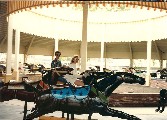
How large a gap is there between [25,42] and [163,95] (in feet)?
67.2

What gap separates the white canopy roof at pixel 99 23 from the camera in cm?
1803

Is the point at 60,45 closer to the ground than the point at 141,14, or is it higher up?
closer to the ground

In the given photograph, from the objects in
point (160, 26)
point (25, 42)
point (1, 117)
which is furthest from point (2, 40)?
point (1, 117)

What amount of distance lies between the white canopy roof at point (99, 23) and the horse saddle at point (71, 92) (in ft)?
41.2

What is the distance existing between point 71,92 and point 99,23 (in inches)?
Answer: 585

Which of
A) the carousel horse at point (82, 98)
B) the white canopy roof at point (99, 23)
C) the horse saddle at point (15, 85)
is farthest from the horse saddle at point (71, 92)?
the white canopy roof at point (99, 23)

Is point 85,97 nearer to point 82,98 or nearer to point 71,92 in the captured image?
point 82,98

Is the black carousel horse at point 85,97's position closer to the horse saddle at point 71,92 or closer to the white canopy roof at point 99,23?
the horse saddle at point 71,92

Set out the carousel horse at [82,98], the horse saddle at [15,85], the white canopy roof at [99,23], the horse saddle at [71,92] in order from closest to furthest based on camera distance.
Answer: the carousel horse at [82,98], the horse saddle at [71,92], the horse saddle at [15,85], the white canopy roof at [99,23]

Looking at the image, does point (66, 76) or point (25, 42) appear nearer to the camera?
point (66, 76)

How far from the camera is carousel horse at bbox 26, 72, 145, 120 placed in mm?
5359

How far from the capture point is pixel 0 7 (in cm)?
1241

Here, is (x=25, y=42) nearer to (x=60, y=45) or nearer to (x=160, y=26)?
(x=60, y=45)

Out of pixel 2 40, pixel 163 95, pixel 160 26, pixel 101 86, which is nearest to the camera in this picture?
pixel 101 86
